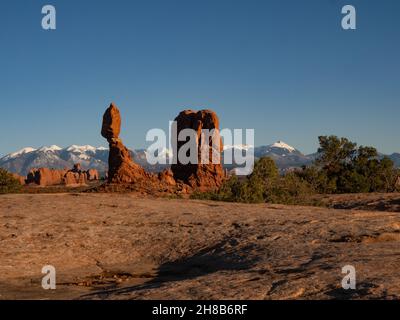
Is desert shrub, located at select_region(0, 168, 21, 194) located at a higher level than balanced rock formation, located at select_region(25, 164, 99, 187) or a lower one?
higher

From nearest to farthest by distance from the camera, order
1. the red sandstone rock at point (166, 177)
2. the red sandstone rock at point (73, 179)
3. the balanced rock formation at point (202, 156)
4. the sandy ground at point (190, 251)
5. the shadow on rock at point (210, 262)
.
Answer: the sandy ground at point (190, 251) → the shadow on rock at point (210, 262) → the red sandstone rock at point (166, 177) → the balanced rock formation at point (202, 156) → the red sandstone rock at point (73, 179)

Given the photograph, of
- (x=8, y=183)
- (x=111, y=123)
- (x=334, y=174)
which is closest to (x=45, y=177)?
(x=111, y=123)

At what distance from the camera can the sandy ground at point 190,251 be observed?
674 centimetres

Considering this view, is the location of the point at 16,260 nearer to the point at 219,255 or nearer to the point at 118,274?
the point at 118,274

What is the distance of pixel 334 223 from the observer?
1173cm

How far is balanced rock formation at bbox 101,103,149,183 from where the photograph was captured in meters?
60.1

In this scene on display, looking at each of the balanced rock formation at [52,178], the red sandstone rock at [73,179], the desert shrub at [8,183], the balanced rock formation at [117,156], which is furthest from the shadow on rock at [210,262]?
the red sandstone rock at [73,179]

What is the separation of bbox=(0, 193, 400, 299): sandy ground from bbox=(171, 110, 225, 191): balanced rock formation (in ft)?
199

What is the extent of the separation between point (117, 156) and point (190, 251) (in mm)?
52021

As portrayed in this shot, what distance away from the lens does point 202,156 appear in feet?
255

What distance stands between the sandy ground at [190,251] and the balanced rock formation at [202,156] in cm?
6055

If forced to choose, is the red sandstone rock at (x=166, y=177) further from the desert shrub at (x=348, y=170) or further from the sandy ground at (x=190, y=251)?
the sandy ground at (x=190, y=251)

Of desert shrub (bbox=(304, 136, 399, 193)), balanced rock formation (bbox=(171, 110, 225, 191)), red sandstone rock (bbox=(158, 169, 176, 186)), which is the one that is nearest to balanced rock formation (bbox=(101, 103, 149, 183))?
red sandstone rock (bbox=(158, 169, 176, 186))

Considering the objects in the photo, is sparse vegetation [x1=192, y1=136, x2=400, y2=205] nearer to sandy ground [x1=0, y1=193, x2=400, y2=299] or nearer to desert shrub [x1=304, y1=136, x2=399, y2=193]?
desert shrub [x1=304, y1=136, x2=399, y2=193]
